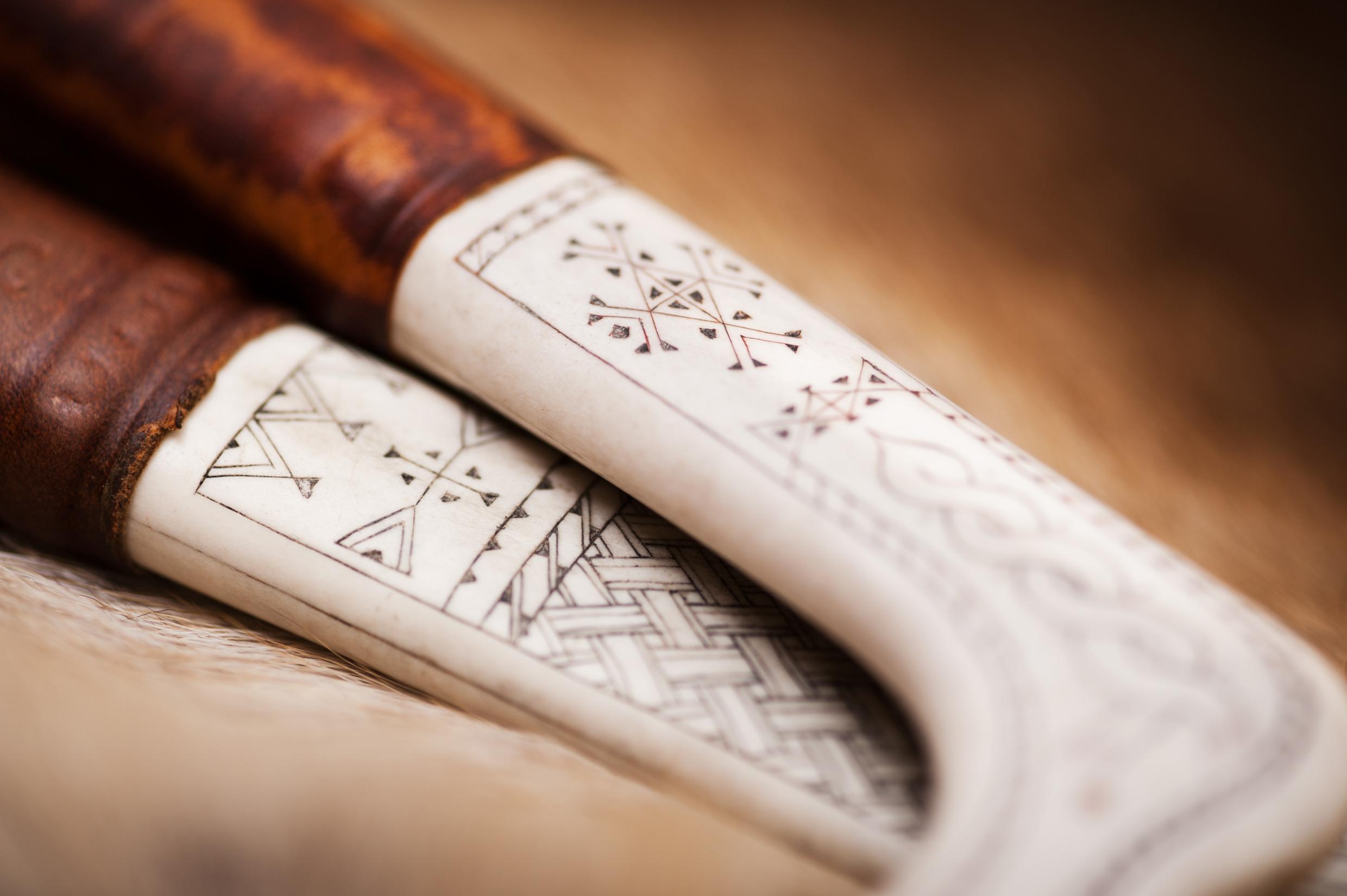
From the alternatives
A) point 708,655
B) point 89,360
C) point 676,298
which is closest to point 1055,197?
point 676,298

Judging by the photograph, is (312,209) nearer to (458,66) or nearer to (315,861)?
(458,66)

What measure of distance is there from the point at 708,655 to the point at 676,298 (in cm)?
27

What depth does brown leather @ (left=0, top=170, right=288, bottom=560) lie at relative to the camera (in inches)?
27.2

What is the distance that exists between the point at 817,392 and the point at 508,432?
280mm

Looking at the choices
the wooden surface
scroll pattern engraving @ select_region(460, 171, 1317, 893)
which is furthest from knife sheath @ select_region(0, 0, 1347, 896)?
the wooden surface

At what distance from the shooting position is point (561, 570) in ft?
2.19

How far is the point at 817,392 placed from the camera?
2.08 feet

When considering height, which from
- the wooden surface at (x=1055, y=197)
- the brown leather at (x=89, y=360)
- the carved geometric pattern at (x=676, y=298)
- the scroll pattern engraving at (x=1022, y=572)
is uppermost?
the wooden surface at (x=1055, y=197)

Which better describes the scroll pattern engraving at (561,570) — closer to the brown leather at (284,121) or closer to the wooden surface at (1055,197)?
the brown leather at (284,121)

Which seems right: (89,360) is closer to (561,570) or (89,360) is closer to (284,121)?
(284,121)

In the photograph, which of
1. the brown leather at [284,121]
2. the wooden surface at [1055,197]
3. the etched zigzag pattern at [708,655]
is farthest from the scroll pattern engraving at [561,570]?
the wooden surface at [1055,197]

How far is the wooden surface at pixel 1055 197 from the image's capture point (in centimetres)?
108

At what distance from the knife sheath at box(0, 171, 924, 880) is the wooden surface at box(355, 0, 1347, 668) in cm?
56

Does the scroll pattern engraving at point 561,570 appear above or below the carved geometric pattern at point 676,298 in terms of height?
below
